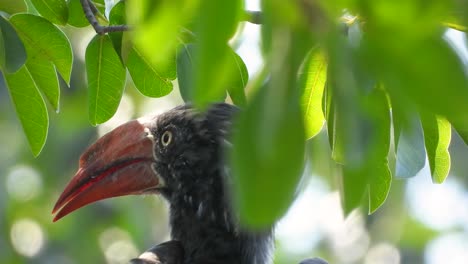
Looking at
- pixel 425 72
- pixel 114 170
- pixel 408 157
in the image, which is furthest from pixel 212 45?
pixel 114 170

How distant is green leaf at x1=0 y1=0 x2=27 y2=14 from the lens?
282 cm

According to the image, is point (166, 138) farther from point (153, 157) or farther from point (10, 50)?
point (10, 50)

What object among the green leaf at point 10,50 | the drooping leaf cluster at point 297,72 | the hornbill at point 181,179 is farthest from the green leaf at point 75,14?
the drooping leaf cluster at point 297,72

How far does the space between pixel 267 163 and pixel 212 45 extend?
0.51 feet

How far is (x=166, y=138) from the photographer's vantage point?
155 inches

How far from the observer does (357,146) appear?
4.23ft

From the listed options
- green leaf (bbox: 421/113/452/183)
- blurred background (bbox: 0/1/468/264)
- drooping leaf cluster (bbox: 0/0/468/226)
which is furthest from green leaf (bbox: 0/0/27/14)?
blurred background (bbox: 0/1/468/264)

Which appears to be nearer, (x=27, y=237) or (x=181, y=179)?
(x=181, y=179)

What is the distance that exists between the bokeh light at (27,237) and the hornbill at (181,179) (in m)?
8.39

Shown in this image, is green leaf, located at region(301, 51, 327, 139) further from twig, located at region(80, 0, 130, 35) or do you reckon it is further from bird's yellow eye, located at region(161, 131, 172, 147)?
bird's yellow eye, located at region(161, 131, 172, 147)

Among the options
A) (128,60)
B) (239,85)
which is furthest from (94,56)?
(239,85)

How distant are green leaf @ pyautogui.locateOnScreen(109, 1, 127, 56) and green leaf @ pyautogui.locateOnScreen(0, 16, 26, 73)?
1.04 feet

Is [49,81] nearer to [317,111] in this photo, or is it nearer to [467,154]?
[317,111]

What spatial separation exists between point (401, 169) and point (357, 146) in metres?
1.20
